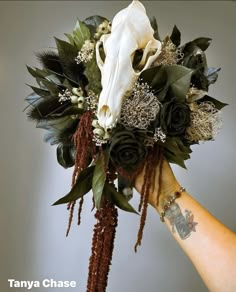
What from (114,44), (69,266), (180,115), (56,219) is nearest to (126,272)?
(69,266)

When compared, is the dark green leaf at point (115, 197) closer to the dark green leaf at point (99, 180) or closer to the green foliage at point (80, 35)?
the dark green leaf at point (99, 180)

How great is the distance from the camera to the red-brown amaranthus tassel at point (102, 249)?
0.72 meters

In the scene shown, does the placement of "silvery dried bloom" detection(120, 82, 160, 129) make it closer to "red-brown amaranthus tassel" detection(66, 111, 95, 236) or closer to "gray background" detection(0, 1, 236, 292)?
"red-brown amaranthus tassel" detection(66, 111, 95, 236)

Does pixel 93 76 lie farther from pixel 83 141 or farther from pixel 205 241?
pixel 205 241

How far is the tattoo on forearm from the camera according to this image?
680 mm

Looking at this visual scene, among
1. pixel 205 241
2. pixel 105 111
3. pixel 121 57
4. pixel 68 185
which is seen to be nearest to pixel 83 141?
pixel 105 111

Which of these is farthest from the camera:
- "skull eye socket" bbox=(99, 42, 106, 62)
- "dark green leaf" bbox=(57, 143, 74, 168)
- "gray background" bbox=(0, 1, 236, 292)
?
→ "gray background" bbox=(0, 1, 236, 292)

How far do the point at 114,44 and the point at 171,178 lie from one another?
31cm

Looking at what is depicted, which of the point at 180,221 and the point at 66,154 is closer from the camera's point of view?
the point at 180,221

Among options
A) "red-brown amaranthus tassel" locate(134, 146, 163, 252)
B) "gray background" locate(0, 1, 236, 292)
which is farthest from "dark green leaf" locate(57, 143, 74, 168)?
"gray background" locate(0, 1, 236, 292)

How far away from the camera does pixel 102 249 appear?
721 mm

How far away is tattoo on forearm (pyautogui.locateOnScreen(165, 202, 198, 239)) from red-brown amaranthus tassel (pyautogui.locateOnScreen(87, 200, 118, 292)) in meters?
0.13

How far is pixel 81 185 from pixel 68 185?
54cm

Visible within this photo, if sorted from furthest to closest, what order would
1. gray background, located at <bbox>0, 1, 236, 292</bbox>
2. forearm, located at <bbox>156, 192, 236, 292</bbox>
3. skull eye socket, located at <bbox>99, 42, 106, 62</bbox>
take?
gray background, located at <bbox>0, 1, 236, 292</bbox> → skull eye socket, located at <bbox>99, 42, 106, 62</bbox> → forearm, located at <bbox>156, 192, 236, 292</bbox>
